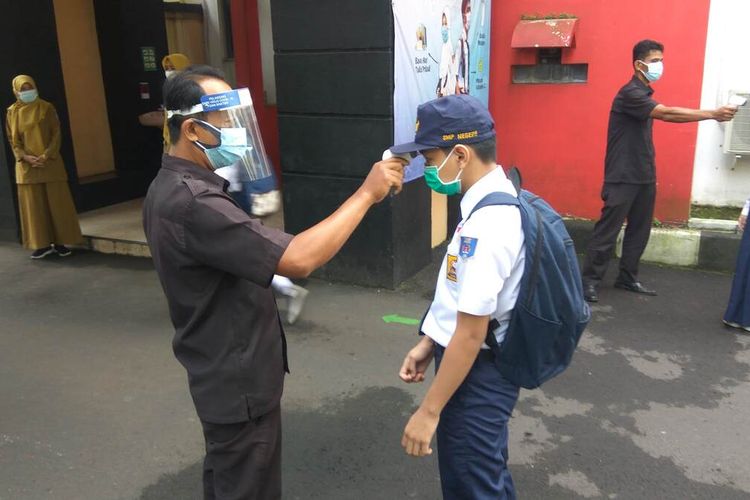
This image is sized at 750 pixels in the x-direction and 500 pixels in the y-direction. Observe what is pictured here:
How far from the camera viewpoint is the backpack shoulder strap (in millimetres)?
1931

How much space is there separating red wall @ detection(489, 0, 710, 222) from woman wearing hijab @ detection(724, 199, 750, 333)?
5.76ft

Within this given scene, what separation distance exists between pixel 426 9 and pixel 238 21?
413 cm

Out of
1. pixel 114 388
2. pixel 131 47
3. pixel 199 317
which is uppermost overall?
pixel 131 47

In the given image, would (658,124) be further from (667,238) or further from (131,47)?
(131,47)

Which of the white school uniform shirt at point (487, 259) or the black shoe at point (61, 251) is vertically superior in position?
the white school uniform shirt at point (487, 259)

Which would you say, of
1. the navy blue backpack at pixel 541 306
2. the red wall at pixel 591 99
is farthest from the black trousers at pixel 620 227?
the navy blue backpack at pixel 541 306

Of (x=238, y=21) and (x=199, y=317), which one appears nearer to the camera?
(x=199, y=317)

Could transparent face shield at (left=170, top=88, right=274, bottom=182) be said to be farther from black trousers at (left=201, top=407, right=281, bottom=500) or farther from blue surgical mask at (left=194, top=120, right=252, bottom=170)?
black trousers at (left=201, top=407, right=281, bottom=500)

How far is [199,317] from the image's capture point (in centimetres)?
196

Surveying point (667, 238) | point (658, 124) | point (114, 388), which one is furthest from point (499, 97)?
point (114, 388)

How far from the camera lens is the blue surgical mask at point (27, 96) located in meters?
6.42

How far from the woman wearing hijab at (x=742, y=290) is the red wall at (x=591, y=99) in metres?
1.76

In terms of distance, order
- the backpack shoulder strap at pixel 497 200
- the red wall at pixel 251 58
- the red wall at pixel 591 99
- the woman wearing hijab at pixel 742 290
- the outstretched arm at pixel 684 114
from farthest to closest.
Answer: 1. the red wall at pixel 251 58
2. the red wall at pixel 591 99
3. the outstretched arm at pixel 684 114
4. the woman wearing hijab at pixel 742 290
5. the backpack shoulder strap at pixel 497 200

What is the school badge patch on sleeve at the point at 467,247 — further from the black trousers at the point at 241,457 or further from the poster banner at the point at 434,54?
the poster banner at the point at 434,54
